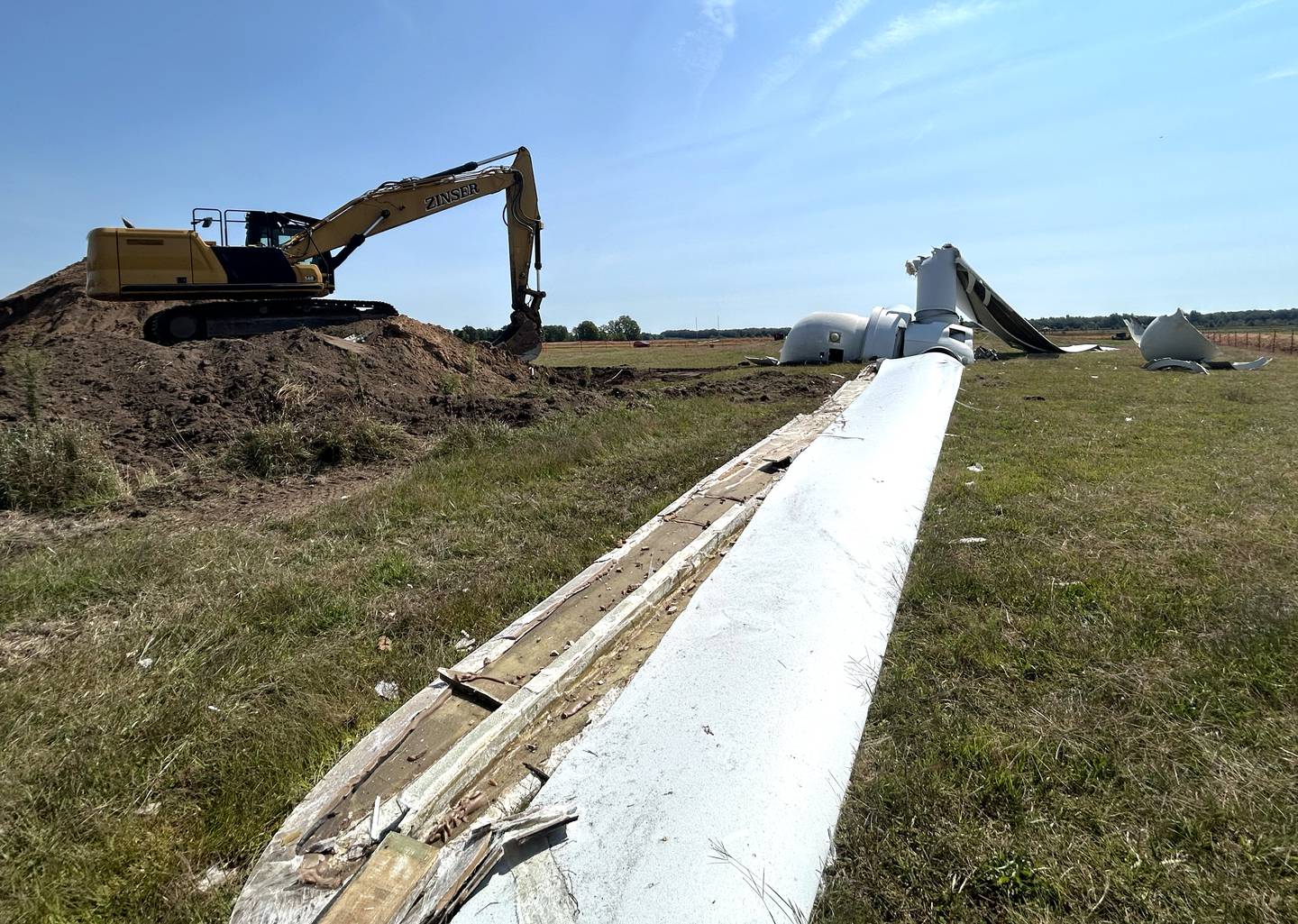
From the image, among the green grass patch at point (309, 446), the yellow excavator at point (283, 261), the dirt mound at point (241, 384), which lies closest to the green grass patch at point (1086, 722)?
the green grass patch at point (309, 446)

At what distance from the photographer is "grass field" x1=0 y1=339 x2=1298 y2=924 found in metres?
1.60

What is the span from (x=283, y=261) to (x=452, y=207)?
11.7ft

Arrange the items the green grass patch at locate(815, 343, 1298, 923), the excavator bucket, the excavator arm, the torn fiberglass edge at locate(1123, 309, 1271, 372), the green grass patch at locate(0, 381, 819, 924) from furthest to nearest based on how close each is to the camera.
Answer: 1. the torn fiberglass edge at locate(1123, 309, 1271, 372)
2. the excavator bucket
3. the excavator arm
4. the green grass patch at locate(0, 381, 819, 924)
5. the green grass patch at locate(815, 343, 1298, 923)

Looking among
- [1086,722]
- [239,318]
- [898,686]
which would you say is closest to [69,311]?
[239,318]

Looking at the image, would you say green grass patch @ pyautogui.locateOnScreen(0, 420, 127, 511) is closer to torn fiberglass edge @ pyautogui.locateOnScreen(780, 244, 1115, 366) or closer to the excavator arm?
the excavator arm

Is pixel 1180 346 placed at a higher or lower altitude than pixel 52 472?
higher

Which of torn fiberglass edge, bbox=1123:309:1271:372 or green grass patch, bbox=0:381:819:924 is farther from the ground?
torn fiberglass edge, bbox=1123:309:1271:372

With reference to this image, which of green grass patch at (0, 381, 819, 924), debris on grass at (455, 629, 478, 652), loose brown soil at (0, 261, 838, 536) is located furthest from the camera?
loose brown soil at (0, 261, 838, 536)

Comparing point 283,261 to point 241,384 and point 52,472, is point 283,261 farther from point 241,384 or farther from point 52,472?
point 52,472

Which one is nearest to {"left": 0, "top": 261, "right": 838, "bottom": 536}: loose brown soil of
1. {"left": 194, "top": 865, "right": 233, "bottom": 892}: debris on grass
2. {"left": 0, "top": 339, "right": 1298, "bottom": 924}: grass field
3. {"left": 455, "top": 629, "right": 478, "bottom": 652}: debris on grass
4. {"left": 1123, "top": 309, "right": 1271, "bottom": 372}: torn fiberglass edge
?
{"left": 0, "top": 339, "right": 1298, "bottom": 924}: grass field

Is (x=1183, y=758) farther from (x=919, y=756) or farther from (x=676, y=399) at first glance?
(x=676, y=399)

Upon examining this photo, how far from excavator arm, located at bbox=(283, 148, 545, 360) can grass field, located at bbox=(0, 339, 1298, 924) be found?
29.6ft

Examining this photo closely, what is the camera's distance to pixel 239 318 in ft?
36.7

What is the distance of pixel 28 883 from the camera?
1.59m
